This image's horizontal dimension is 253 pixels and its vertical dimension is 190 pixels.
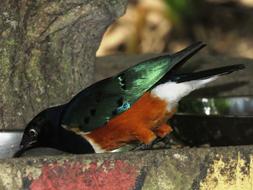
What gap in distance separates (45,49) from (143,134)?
648mm

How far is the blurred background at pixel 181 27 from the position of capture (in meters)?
9.55

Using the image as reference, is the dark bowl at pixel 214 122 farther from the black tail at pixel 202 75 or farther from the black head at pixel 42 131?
the black head at pixel 42 131

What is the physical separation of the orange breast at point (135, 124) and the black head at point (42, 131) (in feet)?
0.70

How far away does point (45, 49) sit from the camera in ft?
14.9

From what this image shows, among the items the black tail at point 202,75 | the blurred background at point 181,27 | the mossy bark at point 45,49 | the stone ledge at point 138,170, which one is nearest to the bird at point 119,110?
the black tail at point 202,75

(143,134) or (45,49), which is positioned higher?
(45,49)

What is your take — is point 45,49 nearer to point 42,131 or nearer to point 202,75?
point 42,131

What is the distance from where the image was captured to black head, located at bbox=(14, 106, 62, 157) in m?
4.35

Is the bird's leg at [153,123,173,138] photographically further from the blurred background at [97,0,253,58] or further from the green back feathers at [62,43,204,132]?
the blurred background at [97,0,253,58]

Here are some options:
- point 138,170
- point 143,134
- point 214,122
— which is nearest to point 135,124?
point 143,134

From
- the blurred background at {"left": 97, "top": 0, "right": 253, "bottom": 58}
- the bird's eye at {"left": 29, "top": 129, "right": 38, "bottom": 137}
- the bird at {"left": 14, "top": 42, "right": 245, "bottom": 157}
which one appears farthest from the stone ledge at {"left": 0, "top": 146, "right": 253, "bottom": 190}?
the blurred background at {"left": 97, "top": 0, "right": 253, "bottom": 58}

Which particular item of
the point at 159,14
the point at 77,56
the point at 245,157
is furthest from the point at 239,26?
the point at 245,157

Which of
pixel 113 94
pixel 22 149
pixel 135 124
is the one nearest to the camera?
pixel 22 149

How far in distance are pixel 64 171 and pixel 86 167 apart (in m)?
0.07
